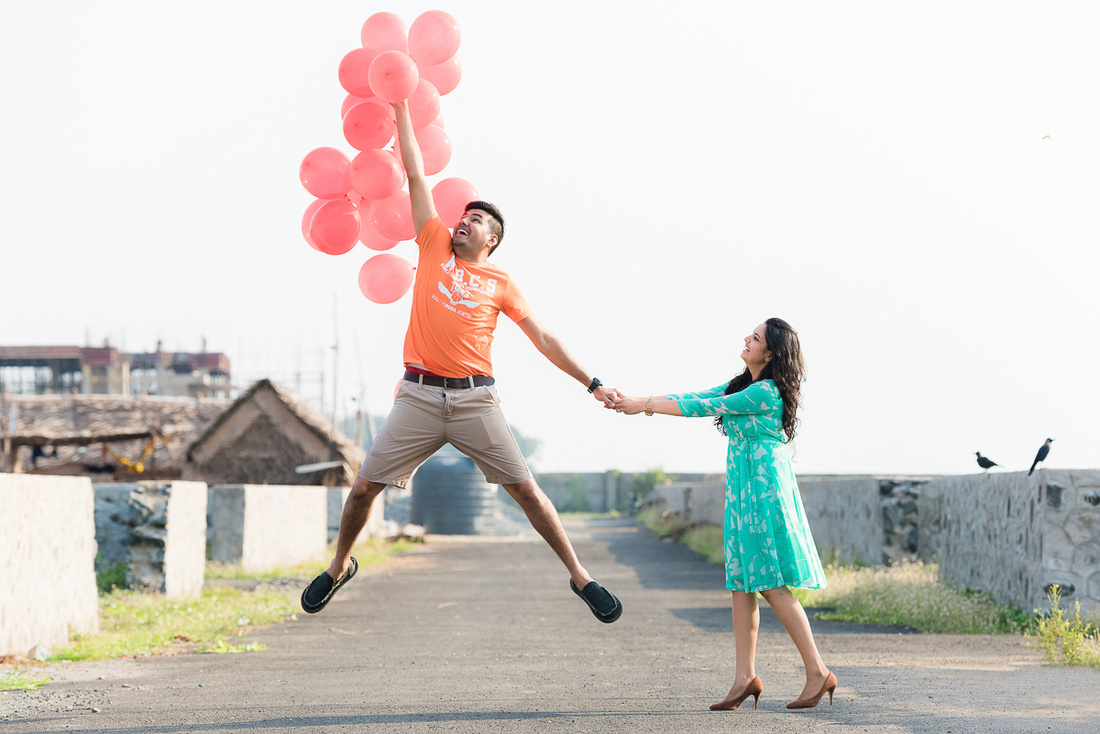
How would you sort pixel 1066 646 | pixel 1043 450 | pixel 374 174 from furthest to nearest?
pixel 1043 450
pixel 1066 646
pixel 374 174

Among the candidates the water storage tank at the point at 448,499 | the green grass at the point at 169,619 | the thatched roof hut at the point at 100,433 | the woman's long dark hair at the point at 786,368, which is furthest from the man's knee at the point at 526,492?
the water storage tank at the point at 448,499

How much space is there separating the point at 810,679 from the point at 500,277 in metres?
2.74

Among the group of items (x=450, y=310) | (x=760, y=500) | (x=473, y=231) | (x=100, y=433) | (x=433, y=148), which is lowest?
(x=100, y=433)

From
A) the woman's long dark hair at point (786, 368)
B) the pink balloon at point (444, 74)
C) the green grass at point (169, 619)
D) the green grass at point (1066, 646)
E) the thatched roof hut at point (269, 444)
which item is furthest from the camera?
the thatched roof hut at point (269, 444)

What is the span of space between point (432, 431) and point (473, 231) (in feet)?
3.60

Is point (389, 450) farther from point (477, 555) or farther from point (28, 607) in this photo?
point (477, 555)

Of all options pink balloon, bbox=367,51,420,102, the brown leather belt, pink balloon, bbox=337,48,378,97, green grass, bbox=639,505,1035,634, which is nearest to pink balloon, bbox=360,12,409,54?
pink balloon, bbox=337,48,378,97

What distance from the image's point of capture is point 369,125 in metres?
5.92

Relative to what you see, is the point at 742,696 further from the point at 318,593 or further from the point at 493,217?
the point at 493,217

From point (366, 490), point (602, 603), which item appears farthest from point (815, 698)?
point (366, 490)

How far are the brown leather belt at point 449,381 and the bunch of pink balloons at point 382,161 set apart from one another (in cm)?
115

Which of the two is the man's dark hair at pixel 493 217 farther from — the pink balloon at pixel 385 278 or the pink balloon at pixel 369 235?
the pink balloon at pixel 385 278

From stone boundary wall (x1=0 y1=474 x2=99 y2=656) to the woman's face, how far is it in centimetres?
556

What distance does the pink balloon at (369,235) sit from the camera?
20.6 ft
